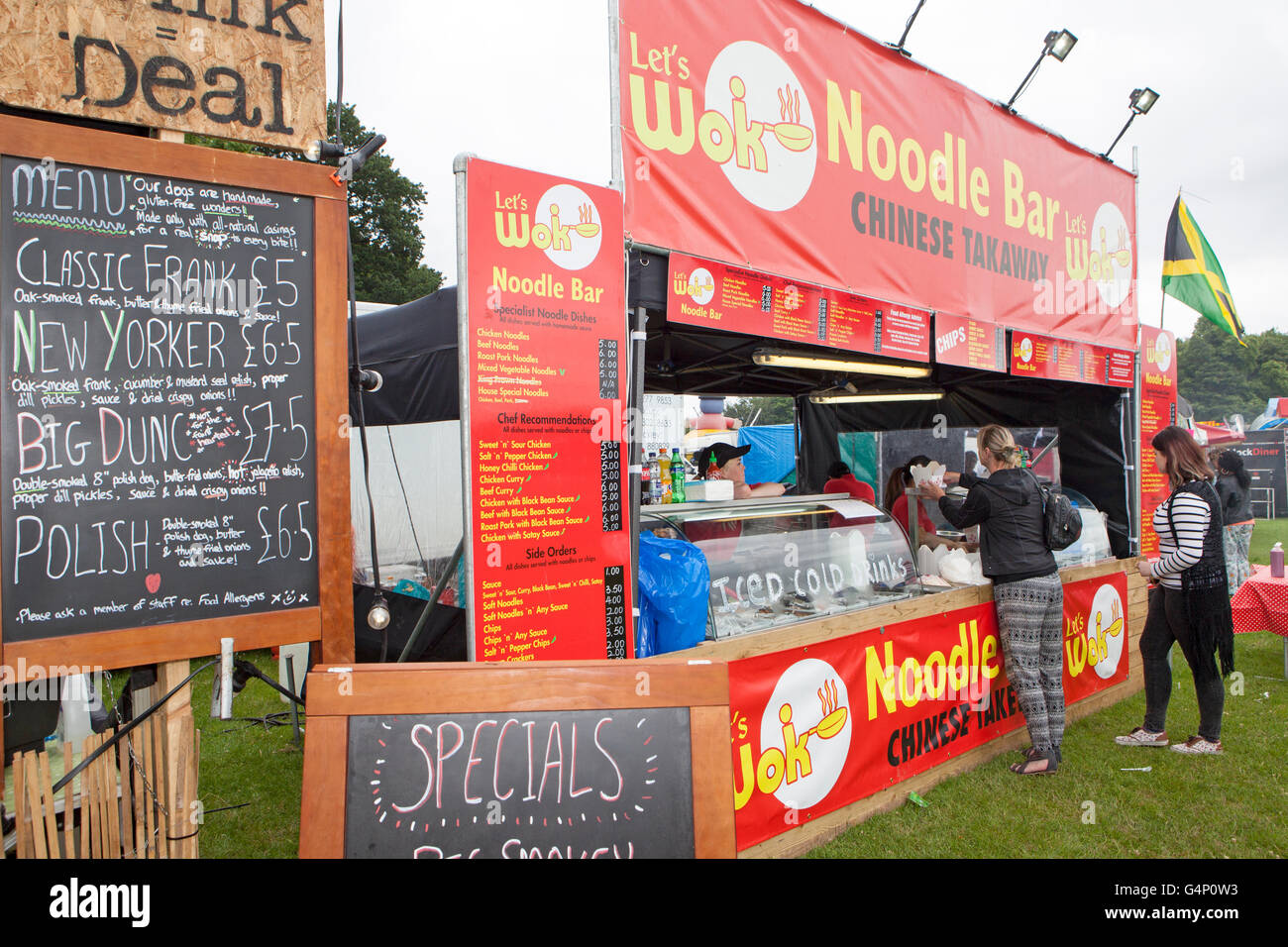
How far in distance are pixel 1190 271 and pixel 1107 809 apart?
A: 17.8 ft

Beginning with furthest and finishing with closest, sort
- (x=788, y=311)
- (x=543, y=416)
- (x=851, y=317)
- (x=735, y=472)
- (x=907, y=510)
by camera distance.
A: (x=907, y=510) < (x=735, y=472) < (x=851, y=317) < (x=788, y=311) < (x=543, y=416)

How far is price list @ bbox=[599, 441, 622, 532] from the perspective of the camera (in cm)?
304

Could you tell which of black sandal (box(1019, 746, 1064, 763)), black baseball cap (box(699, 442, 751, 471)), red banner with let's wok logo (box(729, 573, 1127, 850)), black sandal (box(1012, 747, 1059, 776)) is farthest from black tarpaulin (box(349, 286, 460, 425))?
black sandal (box(1019, 746, 1064, 763))

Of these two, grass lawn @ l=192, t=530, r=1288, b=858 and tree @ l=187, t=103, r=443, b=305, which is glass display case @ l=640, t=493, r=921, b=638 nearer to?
grass lawn @ l=192, t=530, r=1288, b=858

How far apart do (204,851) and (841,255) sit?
181 inches

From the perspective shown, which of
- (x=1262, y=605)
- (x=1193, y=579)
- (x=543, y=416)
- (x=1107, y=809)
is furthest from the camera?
(x=1262, y=605)

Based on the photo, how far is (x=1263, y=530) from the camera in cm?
2108

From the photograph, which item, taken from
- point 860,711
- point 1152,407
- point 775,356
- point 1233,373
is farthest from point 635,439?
point 1233,373

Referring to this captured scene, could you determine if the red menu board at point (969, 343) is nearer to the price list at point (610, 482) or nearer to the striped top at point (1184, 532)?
the striped top at point (1184, 532)

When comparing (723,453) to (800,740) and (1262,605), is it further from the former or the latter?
(1262,605)

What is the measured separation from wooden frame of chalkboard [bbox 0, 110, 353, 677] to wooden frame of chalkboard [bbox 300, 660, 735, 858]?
56 centimetres

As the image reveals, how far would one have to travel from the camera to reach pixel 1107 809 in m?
4.02

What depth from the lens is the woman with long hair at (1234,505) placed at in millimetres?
8289
